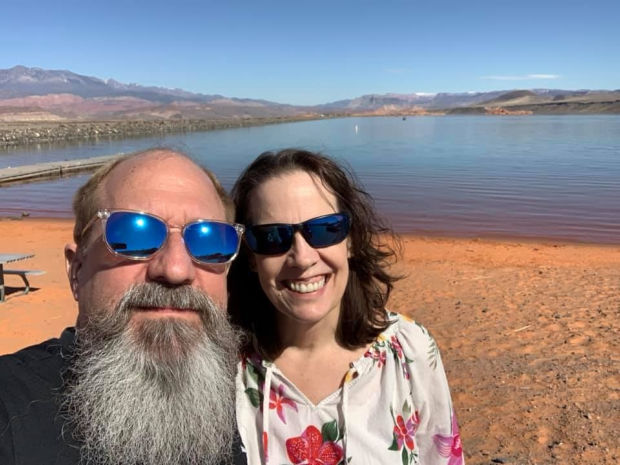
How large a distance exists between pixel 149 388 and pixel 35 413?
1.04ft

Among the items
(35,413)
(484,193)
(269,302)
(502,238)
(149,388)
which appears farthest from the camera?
(484,193)

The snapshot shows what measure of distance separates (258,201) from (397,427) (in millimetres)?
971

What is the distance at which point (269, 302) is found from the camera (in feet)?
6.70

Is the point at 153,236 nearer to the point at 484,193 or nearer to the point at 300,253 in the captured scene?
the point at 300,253

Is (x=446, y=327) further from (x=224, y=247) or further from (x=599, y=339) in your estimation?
(x=224, y=247)

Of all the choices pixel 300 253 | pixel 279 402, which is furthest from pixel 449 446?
pixel 300 253

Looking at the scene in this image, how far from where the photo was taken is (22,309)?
21.8ft

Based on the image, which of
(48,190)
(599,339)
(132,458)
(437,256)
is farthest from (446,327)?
(48,190)

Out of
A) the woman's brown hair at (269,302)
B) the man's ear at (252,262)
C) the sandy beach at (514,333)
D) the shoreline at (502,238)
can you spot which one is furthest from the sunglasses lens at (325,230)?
the shoreline at (502,238)

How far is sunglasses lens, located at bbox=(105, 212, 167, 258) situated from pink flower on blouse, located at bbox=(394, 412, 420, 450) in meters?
1.05

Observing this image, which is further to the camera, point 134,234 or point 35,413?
point 134,234

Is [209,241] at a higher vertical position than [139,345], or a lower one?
higher

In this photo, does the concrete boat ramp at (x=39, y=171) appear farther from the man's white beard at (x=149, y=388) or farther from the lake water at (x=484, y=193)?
the man's white beard at (x=149, y=388)

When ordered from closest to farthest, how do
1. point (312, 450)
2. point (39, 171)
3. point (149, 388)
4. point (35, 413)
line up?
1. point (35, 413)
2. point (149, 388)
3. point (312, 450)
4. point (39, 171)
